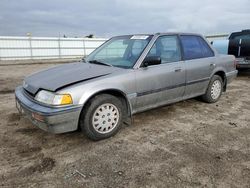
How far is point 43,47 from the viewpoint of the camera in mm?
20562

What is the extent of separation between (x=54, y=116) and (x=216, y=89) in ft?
12.8

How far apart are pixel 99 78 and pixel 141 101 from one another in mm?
886

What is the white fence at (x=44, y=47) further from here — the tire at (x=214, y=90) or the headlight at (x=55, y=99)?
the headlight at (x=55, y=99)

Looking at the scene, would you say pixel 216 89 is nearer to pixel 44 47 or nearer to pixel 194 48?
pixel 194 48

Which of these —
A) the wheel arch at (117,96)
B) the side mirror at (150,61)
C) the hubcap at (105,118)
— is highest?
the side mirror at (150,61)

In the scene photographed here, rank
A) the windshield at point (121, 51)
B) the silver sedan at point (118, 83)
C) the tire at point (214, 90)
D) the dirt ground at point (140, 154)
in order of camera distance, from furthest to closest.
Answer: the tire at point (214, 90) → the windshield at point (121, 51) → the silver sedan at point (118, 83) → the dirt ground at point (140, 154)

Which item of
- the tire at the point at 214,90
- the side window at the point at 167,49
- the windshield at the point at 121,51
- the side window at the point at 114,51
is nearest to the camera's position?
the windshield at the point at 121,51

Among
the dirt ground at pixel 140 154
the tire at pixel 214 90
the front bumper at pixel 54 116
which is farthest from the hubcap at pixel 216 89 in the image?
the front bumper at pixel 54 116

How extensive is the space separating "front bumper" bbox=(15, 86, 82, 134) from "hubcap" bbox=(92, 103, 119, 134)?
336 mm

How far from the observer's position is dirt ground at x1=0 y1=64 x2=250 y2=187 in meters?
2.63

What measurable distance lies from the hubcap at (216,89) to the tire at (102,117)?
267 centimetres

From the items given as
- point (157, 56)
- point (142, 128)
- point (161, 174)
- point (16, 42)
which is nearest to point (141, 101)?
point (142, 128)

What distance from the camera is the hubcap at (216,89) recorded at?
538 centimetres

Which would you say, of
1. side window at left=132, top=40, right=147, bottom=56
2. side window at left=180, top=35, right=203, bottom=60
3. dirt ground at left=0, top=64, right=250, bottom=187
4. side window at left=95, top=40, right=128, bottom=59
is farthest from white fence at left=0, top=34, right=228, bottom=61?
dirt ground at left=0, top=64, right=250, bottom=187
